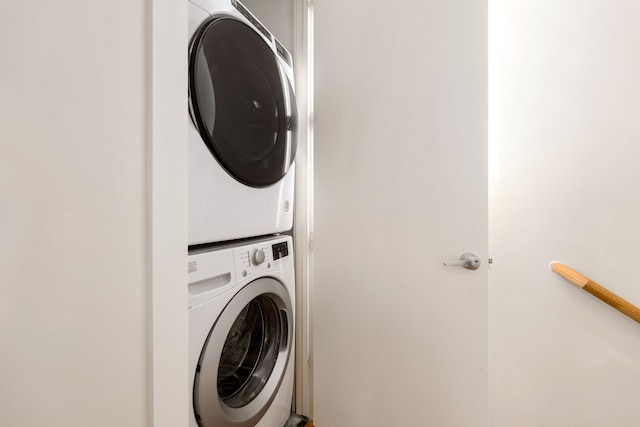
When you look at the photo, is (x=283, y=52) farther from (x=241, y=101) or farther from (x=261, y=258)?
(x=261, y=258)

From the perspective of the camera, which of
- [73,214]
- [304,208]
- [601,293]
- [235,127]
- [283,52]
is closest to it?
[73,214]

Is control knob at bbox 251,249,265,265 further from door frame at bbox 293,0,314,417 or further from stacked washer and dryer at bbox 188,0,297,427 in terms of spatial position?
door frame at bbox 293,0,314,417

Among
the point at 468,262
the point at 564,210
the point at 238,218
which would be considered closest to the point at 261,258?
the point at 238,218

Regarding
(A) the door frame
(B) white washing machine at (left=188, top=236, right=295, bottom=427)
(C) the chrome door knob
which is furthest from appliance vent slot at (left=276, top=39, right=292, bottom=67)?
(C) the chrome door knob

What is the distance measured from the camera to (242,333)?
3.07ft

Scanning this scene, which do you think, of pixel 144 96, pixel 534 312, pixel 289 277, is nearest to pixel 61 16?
pixel 144 96

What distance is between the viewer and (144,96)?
1.22 feet

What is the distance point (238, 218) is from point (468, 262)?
0.81 meters

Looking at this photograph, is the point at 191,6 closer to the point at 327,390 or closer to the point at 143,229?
the point at 143,229

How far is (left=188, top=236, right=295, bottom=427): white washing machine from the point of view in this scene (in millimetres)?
664

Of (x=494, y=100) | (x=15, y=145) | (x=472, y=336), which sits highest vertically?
(x=494, y=100)

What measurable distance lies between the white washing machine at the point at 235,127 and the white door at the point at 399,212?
0.23 m

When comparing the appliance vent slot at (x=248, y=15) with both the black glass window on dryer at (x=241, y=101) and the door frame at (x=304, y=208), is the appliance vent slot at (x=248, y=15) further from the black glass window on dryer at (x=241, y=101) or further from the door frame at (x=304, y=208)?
the door frame at (x=304, y=208)

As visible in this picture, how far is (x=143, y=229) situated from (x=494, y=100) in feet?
4.40
